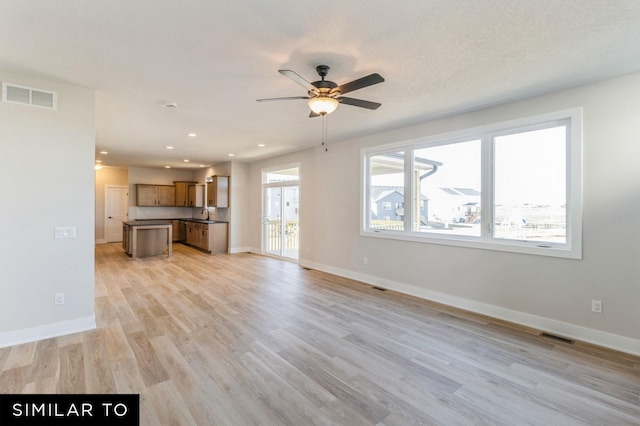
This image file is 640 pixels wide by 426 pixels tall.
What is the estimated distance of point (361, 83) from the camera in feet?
7.93

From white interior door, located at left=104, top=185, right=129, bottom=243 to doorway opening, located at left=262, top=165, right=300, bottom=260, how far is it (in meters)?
5.83

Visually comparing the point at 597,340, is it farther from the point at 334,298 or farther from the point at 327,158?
the point at 327,158

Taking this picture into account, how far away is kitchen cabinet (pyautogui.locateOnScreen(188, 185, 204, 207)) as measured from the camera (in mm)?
10250

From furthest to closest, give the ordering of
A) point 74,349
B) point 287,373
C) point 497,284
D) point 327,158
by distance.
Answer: point 327,158 → point 497,284 → point 74,349 → point 287,373

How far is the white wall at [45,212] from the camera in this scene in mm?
2848

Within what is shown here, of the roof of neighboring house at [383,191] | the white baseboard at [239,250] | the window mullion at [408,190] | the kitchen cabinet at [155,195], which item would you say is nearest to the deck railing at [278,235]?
the white baseboard at [239,250]

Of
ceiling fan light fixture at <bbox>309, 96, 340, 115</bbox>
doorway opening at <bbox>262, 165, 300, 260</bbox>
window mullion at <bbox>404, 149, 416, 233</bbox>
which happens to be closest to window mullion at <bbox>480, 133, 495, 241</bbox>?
window mullion at <bbox>404, 149, 416, 233</bbox>

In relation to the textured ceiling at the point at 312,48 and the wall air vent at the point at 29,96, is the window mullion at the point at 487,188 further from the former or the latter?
the wall air vent at the point at 29,96

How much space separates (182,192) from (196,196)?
2.34 feet

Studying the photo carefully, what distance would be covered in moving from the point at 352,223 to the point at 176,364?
383 cm

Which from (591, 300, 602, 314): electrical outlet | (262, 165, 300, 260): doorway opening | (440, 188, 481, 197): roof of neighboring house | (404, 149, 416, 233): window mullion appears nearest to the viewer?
(591, 300, 602, 314): electrical outlet

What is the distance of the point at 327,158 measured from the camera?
20.3 feet

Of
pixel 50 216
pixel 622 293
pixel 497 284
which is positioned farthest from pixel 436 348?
pixel 50 216

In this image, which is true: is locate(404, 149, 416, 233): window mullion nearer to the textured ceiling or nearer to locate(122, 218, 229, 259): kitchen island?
the textured ceiling
